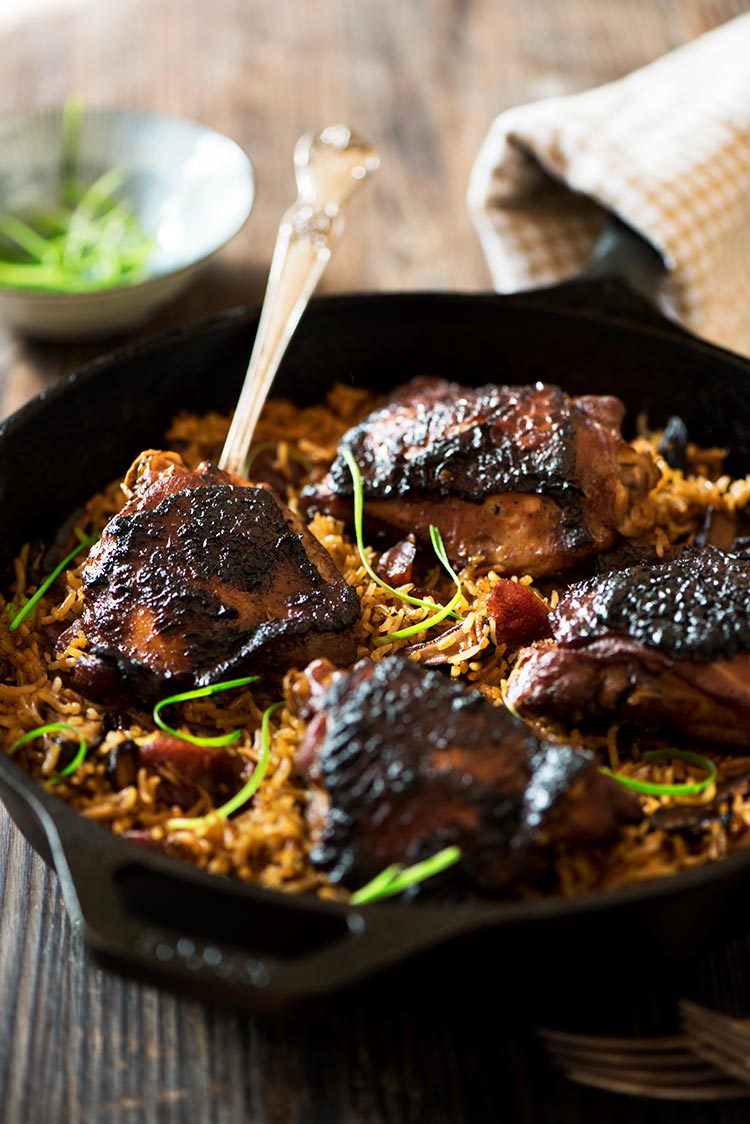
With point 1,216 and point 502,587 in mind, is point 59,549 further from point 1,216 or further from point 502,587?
point 1,216

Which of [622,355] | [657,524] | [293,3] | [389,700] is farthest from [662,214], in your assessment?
[293,3]

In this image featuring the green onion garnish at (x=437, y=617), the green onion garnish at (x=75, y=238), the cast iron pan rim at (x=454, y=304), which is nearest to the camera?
the green onion garnish at (x=437, y=617)

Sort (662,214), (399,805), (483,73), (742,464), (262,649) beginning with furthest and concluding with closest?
1. (483,73)
2. (662,214)
3. (742,464)
4. (262,649)
5. (399,805)

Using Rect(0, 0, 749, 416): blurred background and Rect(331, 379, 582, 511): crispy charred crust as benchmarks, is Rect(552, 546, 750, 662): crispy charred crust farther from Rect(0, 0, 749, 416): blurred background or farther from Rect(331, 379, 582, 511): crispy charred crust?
Rect(0, 0, 749, 416): blurred background

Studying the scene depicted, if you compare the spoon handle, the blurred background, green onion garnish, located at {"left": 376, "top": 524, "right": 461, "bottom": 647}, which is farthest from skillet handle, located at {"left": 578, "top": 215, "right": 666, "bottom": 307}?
green onion garnish, located at {"left": 376, "top": 524, "right": 461, "bottom": 647}

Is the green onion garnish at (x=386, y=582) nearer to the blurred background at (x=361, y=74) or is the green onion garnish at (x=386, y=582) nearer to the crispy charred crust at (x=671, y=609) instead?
the crispy charred crust at (x=671, y=609)

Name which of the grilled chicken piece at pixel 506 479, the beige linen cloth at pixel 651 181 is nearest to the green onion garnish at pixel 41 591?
the grilled chicken piece at pixel 506 479
